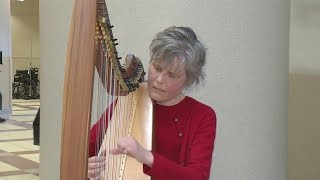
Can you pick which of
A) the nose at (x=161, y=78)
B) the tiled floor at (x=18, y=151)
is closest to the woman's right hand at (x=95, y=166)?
the nose at (x=161, y=78)

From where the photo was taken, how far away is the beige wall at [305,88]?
255 centimetres

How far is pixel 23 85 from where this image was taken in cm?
1520

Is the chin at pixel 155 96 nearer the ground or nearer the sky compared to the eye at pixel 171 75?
nearer the ground

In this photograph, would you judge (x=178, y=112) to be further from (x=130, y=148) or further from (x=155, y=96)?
(x=130, y=148)

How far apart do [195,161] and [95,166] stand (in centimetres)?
32

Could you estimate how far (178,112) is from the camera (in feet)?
5.08

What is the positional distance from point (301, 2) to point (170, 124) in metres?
1.30

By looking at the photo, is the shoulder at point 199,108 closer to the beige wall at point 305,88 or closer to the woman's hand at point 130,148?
the woman's hand at point 130,148

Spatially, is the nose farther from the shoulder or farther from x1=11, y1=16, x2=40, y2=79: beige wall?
x1=11, y1=16, x2=40, y2=79: beige wall

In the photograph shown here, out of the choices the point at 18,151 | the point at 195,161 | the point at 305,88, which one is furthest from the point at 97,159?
the point at 18,151

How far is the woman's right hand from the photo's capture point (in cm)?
117

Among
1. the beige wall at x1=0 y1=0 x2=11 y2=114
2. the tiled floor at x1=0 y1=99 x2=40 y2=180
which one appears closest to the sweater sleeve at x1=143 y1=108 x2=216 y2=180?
the tiled floor at x1=0 y1=99 x2=40 y2=180

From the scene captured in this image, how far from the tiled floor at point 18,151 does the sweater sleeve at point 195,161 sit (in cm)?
349

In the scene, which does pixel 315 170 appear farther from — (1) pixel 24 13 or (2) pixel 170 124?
(1) pixel 24 13
